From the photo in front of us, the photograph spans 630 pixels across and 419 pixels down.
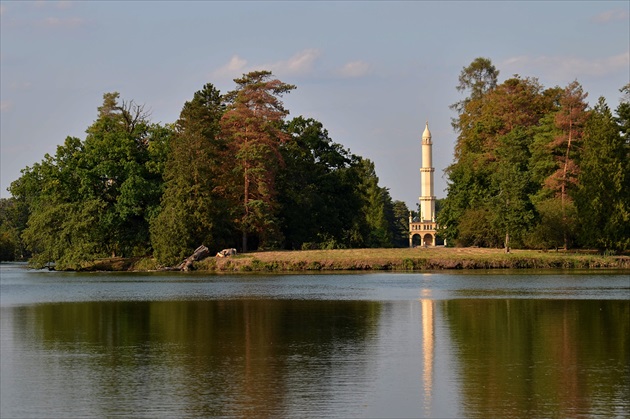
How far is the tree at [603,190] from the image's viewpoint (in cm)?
7738

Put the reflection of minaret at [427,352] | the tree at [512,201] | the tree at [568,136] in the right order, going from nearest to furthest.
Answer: the reflection of minaret at [427,352]
the tree at [512,201]
the tree at [568,136]

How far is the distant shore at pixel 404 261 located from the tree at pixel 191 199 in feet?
7.47

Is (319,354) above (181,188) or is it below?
below

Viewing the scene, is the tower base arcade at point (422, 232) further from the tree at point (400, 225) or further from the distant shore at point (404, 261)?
the distant shore at point (404, 261)

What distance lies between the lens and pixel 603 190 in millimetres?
78125

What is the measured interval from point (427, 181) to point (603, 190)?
3862 inches

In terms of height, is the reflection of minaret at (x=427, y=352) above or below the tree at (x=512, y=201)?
below

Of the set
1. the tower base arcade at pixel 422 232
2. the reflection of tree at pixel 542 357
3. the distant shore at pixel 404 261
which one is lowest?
the reflection of tree at pixel 542 357

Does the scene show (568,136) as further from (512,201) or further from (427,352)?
(427,352)

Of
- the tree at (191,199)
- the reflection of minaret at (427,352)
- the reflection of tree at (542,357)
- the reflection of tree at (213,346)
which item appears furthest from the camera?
the tree at (191,199)

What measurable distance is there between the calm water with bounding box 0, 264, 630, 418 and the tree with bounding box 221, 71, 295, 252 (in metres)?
31.2

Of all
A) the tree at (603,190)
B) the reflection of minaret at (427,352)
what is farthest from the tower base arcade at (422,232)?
the reflection of minaret at (427,352)

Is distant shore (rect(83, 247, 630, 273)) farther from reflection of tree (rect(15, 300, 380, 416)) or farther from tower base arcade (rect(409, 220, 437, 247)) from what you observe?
tower base arcade (rect(409, 220, 437, 247))

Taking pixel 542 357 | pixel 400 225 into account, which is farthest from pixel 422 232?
pixel 542 357
